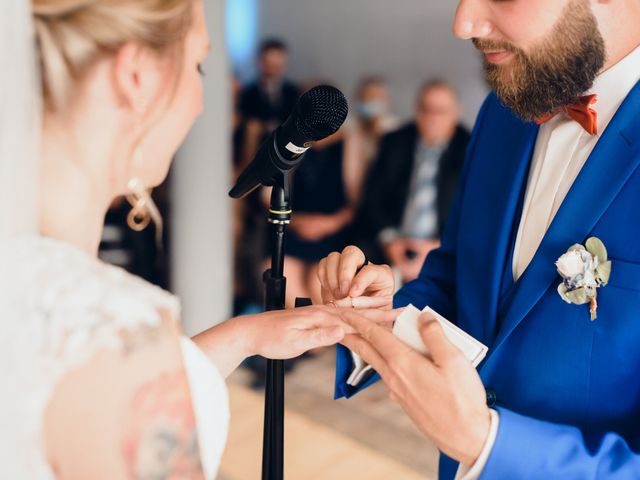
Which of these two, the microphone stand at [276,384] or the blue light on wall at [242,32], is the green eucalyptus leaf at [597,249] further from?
the blue light on wall at [242,32]

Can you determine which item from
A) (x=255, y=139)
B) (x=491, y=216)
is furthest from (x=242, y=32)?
(x=491, y=216)

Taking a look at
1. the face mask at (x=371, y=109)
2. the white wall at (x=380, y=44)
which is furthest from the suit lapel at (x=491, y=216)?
the white wall at (x=380, y=44)

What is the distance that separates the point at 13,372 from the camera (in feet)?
3.24

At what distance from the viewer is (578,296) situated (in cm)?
139

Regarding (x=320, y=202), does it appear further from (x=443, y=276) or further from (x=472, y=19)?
(x=472, y=19)

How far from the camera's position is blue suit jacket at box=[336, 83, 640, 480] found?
1304 millimetres

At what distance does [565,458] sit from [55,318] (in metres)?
1.01

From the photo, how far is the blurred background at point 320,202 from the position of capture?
4.68 meters

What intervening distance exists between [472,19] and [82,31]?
99cm

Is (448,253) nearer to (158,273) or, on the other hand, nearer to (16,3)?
(16,3)

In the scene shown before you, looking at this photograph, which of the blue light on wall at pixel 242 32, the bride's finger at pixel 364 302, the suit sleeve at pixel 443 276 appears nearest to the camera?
the bride's finger at pixel 364 302

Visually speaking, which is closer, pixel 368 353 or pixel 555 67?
pixel 368 353

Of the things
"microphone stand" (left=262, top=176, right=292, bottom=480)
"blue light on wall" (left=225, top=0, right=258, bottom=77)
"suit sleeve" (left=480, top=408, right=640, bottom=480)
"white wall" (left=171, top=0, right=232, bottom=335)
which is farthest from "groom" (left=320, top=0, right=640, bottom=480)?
"blue light on wall" (left=225, top=0, right=258, bottom=77)

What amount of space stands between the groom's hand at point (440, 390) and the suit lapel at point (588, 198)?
0.29 meters
